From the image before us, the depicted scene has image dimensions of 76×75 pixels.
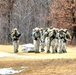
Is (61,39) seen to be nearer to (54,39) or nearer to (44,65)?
(54,39)

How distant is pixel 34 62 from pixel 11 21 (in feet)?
118

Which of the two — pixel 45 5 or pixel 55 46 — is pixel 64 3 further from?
Result: pixel 55 46

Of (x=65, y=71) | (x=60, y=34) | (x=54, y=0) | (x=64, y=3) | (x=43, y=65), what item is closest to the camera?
(x=65, y=71)

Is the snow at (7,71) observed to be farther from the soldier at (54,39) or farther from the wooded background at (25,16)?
the wooded background at (25,16)

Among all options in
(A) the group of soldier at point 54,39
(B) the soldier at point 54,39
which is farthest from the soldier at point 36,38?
(B) the soldier at point 54,39

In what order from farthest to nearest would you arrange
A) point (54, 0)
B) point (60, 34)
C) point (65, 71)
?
point (54, 0), point (60, 34), point (65, 71)

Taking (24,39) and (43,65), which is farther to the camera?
(24,39)

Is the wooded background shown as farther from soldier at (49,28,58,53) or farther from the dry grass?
the dry grass

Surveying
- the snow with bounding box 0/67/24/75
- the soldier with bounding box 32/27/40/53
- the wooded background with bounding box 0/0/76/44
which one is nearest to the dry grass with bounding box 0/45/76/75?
the snow with bounding box 0/67/24/75

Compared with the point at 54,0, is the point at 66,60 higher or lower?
lower

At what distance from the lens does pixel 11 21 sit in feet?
211

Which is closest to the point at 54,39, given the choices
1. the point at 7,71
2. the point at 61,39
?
the point at 61,39

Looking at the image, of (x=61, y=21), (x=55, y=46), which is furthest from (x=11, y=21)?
(x=55, y=46)

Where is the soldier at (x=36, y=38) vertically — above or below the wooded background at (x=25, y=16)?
below
